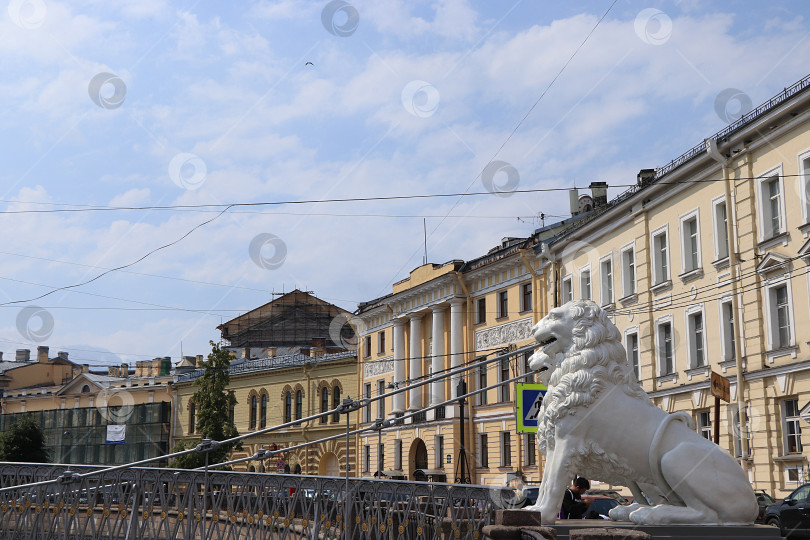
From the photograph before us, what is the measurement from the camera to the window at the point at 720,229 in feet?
73.8

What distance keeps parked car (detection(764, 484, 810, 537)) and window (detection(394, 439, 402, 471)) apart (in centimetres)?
2636

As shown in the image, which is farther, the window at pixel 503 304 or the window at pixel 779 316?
the window at pixel 503 304

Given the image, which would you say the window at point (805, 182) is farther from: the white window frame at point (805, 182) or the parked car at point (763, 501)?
the parked car at point (763, 501)

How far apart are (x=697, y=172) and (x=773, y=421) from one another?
21.6 ft

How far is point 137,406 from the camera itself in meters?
59.5

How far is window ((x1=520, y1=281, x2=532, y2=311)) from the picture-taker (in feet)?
110

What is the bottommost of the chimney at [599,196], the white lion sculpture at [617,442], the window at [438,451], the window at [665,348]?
the window at [438,451]

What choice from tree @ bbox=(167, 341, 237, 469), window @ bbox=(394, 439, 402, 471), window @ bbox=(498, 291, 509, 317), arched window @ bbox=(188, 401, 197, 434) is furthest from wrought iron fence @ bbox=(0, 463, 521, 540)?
arched window @ bbox=(188, 401, 197, 434)

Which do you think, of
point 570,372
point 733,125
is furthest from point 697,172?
point 570,372

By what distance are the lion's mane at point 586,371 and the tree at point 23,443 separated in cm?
4253

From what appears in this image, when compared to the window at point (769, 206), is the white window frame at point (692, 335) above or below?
below

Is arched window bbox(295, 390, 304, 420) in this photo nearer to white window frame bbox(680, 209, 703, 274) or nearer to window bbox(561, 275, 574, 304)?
window bbox(561, 275, 574, 304)

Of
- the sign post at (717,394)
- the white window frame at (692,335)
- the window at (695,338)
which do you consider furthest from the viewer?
the window at (695,338)

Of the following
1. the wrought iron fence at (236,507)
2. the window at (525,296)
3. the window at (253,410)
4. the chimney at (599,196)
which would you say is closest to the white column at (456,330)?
the window at (525,296)
